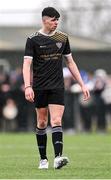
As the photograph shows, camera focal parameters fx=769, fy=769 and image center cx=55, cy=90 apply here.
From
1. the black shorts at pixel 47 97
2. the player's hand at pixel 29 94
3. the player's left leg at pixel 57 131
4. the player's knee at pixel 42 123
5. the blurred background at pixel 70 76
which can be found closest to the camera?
the player's hand at pixel 29 94

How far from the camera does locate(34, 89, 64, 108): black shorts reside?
35.2ft

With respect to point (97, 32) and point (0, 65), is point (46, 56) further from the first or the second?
point (97, 32)

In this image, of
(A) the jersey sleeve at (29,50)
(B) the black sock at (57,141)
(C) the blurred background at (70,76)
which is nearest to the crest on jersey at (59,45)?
(A) the jersey sleeve at (29,50)

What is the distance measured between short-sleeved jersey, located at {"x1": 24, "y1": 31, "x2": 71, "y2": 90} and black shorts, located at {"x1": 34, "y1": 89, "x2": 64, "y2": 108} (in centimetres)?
6

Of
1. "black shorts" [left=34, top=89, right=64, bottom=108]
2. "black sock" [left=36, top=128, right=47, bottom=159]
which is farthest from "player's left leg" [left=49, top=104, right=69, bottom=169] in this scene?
"black sock" [left=36, top=128, right=47, bottom=159]

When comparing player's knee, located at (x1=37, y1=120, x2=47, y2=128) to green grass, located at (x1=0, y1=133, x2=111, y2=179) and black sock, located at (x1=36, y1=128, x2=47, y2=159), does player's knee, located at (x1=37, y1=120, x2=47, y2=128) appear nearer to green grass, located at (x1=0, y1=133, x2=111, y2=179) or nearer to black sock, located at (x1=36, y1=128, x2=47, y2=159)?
black sock, located at (x1=36, y1=128, x2=47, y2=159)

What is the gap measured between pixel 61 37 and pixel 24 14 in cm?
1834

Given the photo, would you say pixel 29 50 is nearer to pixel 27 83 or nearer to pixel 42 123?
pixel 27 83

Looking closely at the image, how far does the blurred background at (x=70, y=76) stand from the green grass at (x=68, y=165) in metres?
5.66

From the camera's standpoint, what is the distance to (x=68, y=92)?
81.0ft

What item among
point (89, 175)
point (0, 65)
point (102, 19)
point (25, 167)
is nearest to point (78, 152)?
point (25, 167)

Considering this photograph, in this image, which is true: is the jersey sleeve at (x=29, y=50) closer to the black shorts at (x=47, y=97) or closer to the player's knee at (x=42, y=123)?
the black shorts at (x=47, y=97)

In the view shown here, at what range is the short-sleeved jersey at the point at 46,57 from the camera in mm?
10719

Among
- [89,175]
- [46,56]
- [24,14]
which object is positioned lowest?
[24,14]
